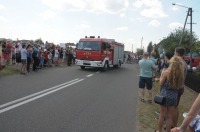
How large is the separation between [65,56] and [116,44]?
5.87 metres

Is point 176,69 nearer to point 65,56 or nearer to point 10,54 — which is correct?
point 10,54

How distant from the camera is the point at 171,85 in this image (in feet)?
21.3

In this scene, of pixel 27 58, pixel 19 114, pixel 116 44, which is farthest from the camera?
pixel 116 44

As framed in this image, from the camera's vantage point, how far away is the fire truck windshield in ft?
89.2

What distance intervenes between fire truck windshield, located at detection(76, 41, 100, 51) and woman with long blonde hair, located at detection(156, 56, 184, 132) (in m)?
20.4

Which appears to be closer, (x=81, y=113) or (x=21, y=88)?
(x=81, y=113)

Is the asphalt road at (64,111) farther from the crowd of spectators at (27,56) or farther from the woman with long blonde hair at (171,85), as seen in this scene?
the crowd of spectators at (27,56)

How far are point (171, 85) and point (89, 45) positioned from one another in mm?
21212

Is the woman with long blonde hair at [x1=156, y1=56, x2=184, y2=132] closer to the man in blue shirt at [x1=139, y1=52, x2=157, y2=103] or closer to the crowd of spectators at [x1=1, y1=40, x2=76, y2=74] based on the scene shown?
the man in blue shirt at [x1=139, y1=52, x2=157, y2=103]

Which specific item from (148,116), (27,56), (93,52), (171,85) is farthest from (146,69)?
(93,52)

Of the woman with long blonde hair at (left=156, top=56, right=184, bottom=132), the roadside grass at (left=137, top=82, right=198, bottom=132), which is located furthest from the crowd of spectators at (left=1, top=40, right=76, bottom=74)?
the woman with long blonde hair at (left=156, top=56, right=184, bottom=132)

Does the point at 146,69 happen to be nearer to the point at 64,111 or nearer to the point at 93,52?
the point at 64,111

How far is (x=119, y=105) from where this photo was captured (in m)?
10.6

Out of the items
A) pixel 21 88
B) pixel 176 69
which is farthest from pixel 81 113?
pixel 21 88
